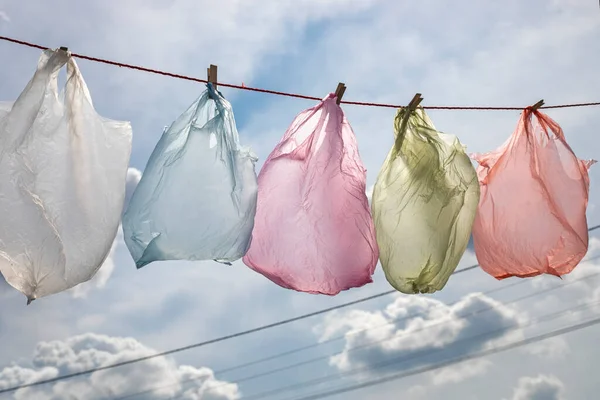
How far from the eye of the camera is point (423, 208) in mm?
2660

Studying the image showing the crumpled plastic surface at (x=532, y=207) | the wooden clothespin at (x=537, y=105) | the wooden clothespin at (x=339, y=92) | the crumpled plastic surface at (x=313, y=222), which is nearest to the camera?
the crumpled plastic surface at (x=313, y=222)

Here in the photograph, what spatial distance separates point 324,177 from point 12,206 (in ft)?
3.89

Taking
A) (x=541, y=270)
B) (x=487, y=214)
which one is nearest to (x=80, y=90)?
(x=487, y=214)

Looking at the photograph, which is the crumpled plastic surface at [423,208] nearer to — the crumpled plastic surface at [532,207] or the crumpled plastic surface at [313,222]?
the crumpled plastic surface at [313,222]

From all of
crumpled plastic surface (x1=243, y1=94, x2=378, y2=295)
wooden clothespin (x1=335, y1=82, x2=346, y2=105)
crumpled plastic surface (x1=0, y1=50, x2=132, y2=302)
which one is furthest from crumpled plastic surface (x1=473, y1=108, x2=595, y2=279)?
crumpled plastic surface (x1=0, y1=50, x2=132, y2=302)

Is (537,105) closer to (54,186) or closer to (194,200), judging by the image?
(194,200)

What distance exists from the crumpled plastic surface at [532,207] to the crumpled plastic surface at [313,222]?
0.65 metres

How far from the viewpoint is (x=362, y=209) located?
2.67m

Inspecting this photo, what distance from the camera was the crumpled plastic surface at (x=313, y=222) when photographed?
263cm

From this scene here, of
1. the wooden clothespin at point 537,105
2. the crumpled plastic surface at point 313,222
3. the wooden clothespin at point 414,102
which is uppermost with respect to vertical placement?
the wooden clothespin at point 537,105

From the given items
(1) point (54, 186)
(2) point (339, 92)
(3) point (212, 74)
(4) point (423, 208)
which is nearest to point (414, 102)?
(2) point (339, 92)

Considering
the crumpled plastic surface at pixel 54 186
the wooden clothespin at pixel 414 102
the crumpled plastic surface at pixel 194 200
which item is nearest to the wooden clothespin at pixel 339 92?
the wooden clothespin at pixel 414 102

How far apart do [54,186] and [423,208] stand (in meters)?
1.43

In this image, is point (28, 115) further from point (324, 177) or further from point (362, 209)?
point (362, 209)
